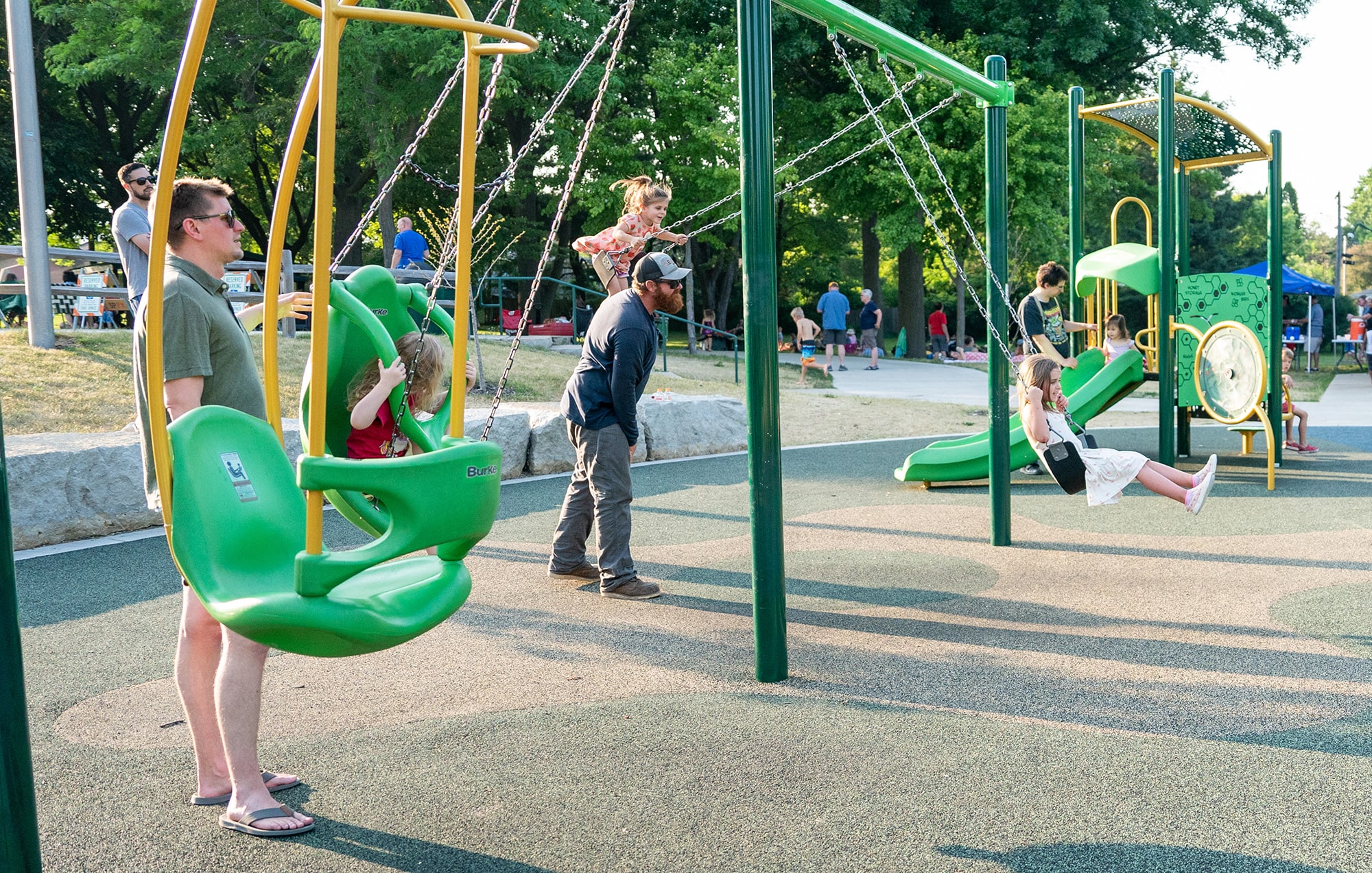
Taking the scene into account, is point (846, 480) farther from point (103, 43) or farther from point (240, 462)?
point (103, 43)

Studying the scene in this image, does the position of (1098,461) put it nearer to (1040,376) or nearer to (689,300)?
(1040,376)

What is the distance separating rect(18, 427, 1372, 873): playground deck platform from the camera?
2.94m

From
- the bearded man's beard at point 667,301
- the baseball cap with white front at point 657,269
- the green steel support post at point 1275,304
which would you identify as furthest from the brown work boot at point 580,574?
the green steel support post at point 1275,304

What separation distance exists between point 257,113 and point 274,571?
22466 mm

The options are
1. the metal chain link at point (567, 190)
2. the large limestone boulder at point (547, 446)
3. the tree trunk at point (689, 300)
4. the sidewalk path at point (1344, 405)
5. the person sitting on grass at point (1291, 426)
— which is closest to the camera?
the metal chain link at point (567, 190)

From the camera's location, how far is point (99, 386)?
32.9 feet

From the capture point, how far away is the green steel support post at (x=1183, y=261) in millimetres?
10242

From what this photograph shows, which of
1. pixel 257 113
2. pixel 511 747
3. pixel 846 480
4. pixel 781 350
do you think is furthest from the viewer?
pixel 781 350

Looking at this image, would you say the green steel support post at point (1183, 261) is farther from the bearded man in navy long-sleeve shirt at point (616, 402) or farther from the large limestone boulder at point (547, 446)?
the bearded man in navy long-sleeve shirt at point (616, 402)

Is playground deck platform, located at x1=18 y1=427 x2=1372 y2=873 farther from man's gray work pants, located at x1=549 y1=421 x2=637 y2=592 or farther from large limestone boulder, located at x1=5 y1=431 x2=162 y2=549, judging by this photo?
large limestone boulder, located at x1=5 y1=431 x2=162 y2=549

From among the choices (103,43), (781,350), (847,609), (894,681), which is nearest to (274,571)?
(894,681)

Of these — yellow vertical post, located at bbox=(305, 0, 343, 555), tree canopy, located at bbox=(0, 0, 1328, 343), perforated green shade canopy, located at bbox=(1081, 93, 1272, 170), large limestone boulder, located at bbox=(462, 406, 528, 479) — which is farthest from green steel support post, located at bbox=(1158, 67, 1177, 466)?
tree canopy, located at bbox=(0, 0, 1328, 343)

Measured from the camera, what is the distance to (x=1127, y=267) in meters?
9.56

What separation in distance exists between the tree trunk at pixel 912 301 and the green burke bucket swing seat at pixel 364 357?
2409 cm
